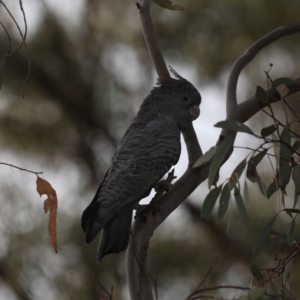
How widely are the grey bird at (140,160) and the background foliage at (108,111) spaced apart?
3.73 feet

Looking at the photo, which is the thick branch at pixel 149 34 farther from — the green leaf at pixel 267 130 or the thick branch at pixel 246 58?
the green leaf at pixel 267 130

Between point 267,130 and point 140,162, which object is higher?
point 140,162

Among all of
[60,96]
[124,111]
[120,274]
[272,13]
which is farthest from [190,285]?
[272,13]

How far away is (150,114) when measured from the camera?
2512mm

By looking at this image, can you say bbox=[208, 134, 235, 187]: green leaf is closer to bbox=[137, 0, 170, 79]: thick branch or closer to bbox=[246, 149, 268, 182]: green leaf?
bbox=[246, 149, 268, 182]: green leaf

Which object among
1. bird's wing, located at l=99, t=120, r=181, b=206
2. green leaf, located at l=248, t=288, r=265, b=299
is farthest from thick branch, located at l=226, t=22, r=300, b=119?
green leaf, located at l=248, t=288, r=265, b=299

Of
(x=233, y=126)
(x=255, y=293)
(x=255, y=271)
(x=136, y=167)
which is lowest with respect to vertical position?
(x=255, y=293)

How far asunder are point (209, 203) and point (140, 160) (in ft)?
1.81

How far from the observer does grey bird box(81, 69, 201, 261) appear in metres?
1.99

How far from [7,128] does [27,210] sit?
54 centimetres

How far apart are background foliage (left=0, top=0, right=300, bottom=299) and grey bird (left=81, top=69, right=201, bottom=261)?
114 cm

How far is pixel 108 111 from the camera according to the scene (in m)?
3.77

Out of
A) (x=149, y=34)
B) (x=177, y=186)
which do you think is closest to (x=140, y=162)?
(x=177, y=186)

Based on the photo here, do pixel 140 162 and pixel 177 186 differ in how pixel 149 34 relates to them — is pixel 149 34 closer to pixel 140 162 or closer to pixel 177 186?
pixel 140 162
